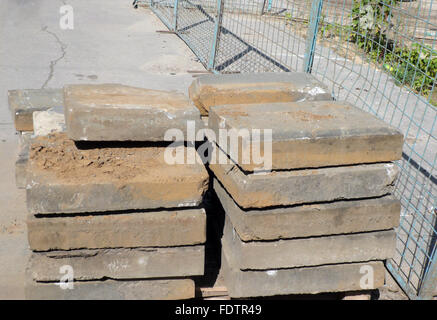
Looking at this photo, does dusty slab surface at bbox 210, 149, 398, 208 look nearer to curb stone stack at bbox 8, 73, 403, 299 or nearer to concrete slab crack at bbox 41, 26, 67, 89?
curb stone stack at bbox 8, 73, 403, 299

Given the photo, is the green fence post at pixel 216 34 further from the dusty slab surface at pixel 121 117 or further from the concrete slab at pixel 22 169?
the dusty slab surface at pixel 121 117

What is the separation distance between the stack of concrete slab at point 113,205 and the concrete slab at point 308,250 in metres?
0.23

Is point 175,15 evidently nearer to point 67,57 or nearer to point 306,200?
point 67,57

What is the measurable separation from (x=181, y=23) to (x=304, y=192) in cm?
740

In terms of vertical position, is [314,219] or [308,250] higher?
[314,219]

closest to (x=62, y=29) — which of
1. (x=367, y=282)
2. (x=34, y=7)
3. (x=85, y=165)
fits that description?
(x=34, y=7)

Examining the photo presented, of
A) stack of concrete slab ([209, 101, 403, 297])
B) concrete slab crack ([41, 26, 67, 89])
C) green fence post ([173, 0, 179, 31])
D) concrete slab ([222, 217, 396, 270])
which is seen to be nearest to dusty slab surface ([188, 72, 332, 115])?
stack of concrete slab ([209, 101, 403, 297])

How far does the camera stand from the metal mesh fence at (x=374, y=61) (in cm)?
345

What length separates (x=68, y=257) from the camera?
2445mm

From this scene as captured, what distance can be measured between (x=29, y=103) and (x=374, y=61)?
10.8ft

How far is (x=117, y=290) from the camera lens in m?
2.55

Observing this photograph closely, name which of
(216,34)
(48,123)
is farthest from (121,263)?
(216,34)

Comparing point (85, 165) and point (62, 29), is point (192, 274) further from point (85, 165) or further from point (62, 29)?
point (62, 29)

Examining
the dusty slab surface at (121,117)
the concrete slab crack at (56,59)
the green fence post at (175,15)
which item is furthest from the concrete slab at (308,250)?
the green fence post at (175,15)
